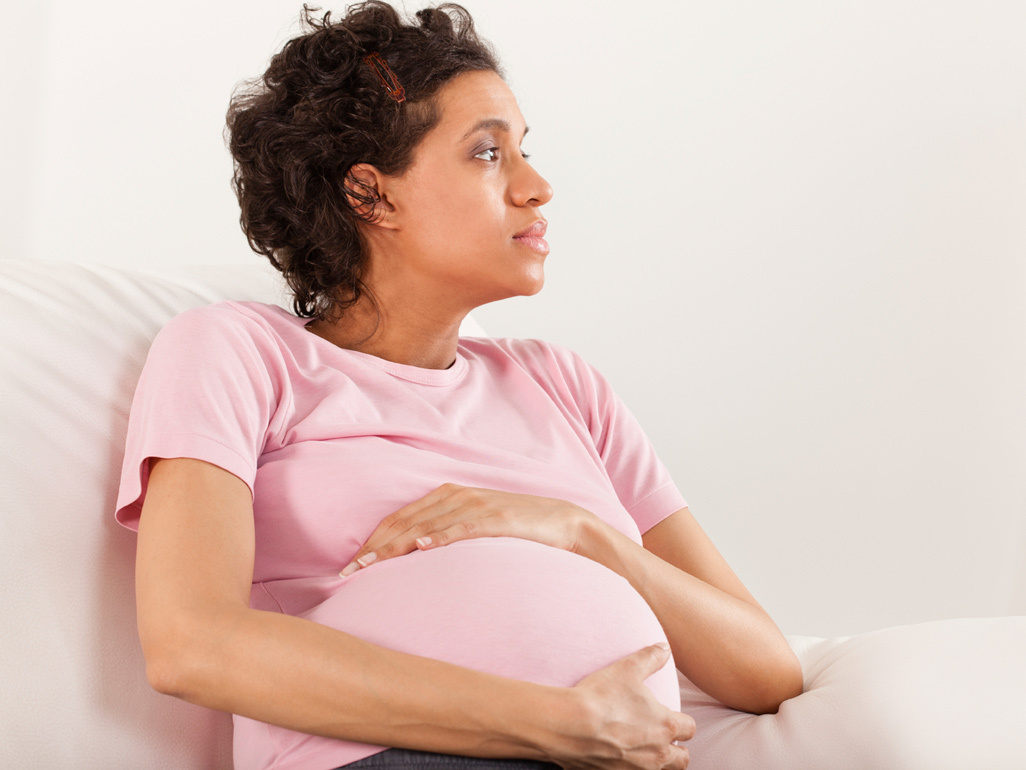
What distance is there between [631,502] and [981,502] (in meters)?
1.43

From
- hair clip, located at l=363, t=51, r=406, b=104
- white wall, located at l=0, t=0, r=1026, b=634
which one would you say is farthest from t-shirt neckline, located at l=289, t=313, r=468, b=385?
white wall, located at l=0, t=0, r=1026, b=634

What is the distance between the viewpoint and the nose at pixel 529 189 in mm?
1188

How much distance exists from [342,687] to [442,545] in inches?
7.6

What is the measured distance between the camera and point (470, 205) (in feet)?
3.86

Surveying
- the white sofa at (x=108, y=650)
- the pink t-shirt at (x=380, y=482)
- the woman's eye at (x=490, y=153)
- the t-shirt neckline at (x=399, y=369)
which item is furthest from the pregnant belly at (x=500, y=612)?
the woman's eye at (x=490, y=153)

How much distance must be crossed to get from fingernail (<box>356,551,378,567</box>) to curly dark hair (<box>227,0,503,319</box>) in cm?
43

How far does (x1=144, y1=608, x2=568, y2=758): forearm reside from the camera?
0.77 meters

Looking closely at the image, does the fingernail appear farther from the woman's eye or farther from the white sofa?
the woman's eye

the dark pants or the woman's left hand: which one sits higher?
the woman's left hand

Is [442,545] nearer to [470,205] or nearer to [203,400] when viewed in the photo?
[203,400]

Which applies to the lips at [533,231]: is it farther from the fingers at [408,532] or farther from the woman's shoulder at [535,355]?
the fingers at [408,532]

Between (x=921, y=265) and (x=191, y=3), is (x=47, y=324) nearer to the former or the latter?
(x=191, y=3)

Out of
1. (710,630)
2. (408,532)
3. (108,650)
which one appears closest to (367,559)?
(408,532)

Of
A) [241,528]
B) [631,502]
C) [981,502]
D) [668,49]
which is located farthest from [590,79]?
[241,528]
